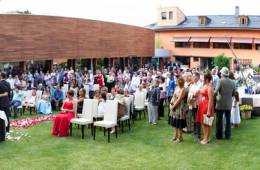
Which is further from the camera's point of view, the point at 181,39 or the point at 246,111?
the point at 181,39

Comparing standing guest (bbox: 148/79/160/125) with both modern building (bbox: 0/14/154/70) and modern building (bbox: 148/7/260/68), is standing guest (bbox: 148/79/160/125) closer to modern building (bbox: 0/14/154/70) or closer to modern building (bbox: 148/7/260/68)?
modern building (bbox: 0/14/154/70)

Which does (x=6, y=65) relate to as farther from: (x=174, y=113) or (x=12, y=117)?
(x=174, y=113)

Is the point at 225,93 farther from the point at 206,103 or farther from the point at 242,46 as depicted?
the point at 242,46

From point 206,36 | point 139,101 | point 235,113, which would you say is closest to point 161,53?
point 206,36

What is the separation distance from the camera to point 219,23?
4797 cm

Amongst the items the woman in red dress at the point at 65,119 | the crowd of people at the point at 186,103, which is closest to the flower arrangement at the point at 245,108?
the crowd of people at the point at 186,103

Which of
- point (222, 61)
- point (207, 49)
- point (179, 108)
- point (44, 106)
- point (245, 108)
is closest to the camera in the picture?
point (179, 108)

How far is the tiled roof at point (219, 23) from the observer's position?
45.4 meters

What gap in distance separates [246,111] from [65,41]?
54.3 feet

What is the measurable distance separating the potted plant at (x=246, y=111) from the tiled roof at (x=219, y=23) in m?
33.6

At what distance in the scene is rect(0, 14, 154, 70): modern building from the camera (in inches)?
872

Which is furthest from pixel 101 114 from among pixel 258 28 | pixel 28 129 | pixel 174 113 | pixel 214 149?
pixel 258 28

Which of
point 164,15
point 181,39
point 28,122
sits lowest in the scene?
point 28,122

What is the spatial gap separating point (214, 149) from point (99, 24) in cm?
2289
